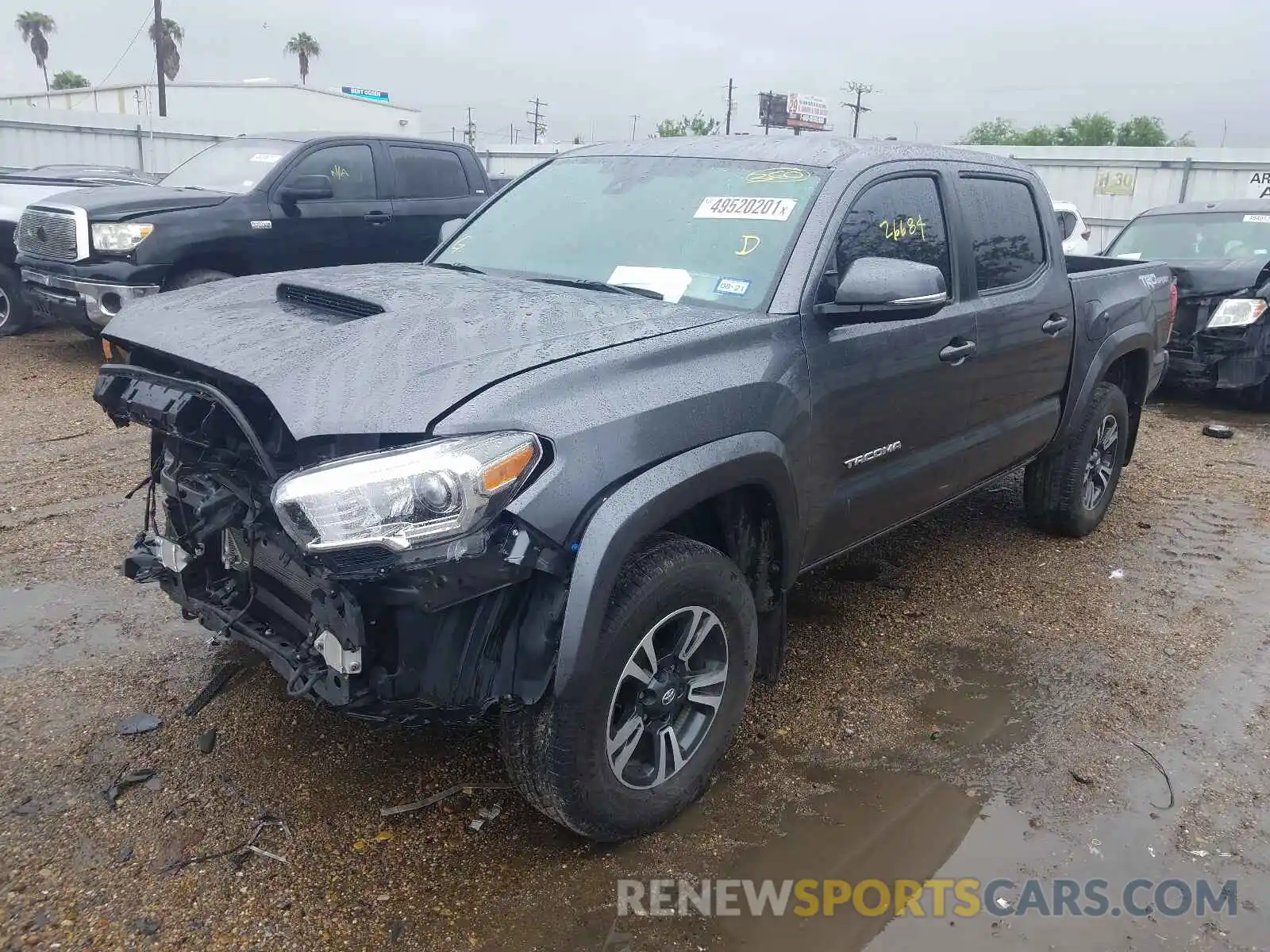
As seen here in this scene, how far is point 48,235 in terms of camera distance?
750 cm

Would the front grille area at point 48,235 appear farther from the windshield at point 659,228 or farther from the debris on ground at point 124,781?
the debris on ground at point 124,781

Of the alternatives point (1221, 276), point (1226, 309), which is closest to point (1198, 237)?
point (1221, 276)

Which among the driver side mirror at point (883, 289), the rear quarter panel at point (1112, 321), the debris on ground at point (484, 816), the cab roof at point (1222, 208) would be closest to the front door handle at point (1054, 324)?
the rear quarter panel at point (1112, 321)

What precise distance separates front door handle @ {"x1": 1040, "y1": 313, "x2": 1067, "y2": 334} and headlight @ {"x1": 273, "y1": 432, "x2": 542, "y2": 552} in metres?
3.11

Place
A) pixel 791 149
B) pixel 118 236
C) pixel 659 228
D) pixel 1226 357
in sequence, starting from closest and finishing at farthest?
pixel 659 228 → pixel 791 149 → pixel 118 236 → pixel 1226 357

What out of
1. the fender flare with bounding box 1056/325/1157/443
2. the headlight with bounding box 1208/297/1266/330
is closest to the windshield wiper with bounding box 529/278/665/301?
the fender flare with bounding box 1056/325/1157/443

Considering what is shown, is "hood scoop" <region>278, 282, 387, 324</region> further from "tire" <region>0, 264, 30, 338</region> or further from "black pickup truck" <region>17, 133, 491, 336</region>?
"tire" <region>0, 264, 30, 338</region>

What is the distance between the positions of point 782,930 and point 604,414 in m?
1.38

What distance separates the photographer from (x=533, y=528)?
2279 mm

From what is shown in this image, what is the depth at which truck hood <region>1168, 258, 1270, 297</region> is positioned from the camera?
8.39 m

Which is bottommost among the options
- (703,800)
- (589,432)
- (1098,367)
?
(703,800)

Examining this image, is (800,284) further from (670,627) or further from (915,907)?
(915,907)

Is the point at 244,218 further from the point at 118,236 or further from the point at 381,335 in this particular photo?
the point at 381,335

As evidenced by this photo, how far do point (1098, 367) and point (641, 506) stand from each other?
3.44 meters
